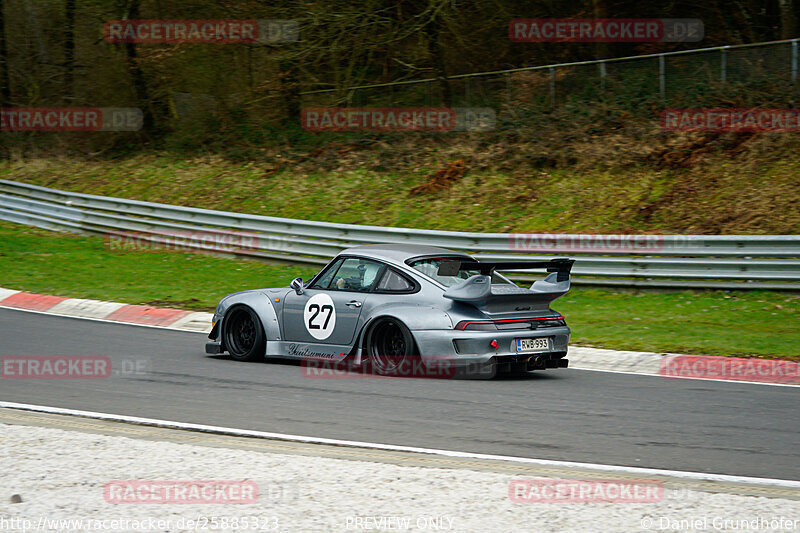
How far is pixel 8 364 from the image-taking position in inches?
370

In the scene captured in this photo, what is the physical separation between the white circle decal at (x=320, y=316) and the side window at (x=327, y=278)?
0.48ft

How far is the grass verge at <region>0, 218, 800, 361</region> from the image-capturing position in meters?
11.5

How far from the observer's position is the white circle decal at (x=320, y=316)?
9297 mm

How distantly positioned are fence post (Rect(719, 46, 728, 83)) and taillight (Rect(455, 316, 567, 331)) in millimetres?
13593

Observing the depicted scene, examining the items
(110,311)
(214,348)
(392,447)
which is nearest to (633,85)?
(110,311)

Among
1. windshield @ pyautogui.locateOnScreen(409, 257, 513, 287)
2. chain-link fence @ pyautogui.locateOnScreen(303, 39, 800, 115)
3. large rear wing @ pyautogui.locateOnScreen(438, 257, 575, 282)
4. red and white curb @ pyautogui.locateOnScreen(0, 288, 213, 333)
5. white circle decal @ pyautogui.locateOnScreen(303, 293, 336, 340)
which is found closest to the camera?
large rear wing @ pyautogui.locateOnScreen(438, 257, 575, 282)

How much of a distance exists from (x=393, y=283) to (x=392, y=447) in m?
3.28

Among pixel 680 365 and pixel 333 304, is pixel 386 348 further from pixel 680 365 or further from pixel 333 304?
pixel 680 365

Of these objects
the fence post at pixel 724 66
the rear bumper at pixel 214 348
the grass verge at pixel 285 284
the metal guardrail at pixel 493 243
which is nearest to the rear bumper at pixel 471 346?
the rear bumper at pixel 214 348

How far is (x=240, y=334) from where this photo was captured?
10.1m

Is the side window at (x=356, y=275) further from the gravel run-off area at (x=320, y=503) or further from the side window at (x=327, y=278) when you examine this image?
the gravel run-off area at (x=320, y=503)

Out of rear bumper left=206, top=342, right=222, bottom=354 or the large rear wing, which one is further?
rear bumper left=206, top=342, right=222, bottom=354

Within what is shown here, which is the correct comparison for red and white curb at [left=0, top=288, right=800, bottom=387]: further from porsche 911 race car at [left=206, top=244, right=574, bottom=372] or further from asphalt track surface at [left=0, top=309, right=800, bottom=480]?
porsche 911 race car at [left=206, top=244, right=574, bottom=372]

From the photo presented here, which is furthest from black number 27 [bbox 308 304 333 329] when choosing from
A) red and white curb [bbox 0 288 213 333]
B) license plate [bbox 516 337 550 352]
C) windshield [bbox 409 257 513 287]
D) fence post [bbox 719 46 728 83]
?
fence post [bbox 719 46 728 83]
